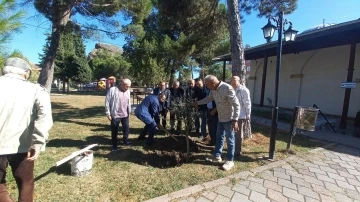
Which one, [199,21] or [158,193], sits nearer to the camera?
[158,193]

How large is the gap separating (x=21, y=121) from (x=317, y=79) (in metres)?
12.3

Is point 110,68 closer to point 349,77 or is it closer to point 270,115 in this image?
point 270,115

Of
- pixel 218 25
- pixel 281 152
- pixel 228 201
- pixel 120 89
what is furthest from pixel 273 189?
pixel 218 25

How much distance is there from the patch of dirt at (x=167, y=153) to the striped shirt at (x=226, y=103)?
1.16 metres

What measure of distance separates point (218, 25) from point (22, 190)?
8.78 metres

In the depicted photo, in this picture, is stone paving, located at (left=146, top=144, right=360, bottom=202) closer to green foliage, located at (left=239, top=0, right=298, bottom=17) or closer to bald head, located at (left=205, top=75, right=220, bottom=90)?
bald head, located at (left=205, top=75, right=220, bottom=90)

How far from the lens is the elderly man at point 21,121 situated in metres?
1.80

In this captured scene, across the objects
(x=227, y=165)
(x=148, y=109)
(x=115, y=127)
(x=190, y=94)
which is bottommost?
(x=227, y=165)

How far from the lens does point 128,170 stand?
3.48 m

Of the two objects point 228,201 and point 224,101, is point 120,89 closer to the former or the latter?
point 224,101

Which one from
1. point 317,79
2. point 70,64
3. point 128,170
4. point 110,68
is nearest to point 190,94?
point 128,170

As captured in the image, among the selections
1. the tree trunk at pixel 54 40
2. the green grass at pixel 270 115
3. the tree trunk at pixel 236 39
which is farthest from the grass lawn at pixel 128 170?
A: the green grass at pixel 270 115

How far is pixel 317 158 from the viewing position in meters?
4.45

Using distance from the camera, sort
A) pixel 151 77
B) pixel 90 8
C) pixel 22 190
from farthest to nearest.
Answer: pixel 151 77 < pixel 90 8 < pixel 22 190
